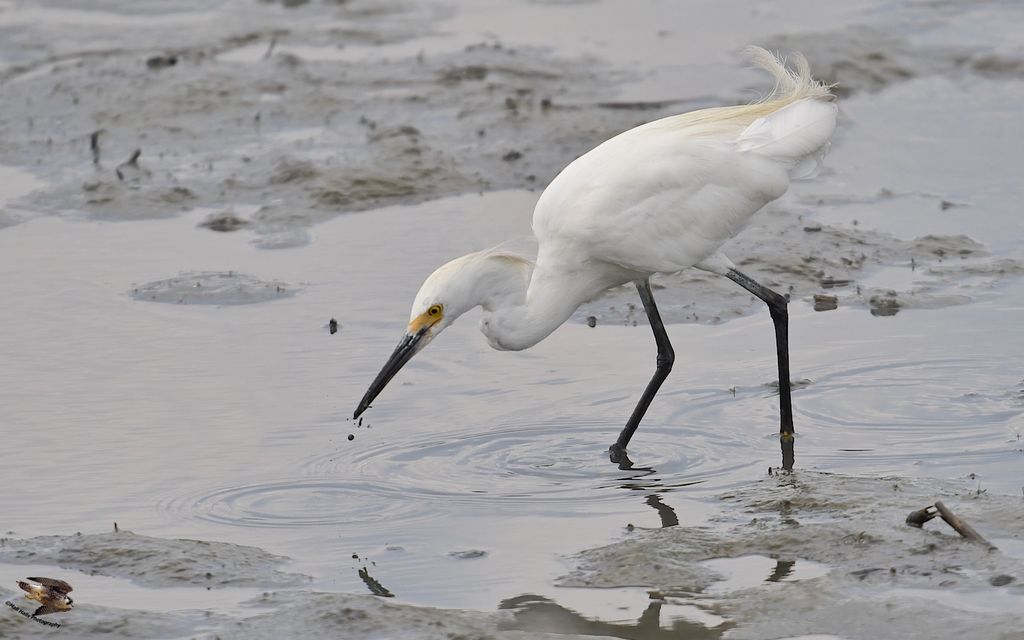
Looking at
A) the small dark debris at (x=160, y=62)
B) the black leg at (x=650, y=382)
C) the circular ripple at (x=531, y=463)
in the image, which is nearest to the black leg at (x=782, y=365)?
the circular ripple at (x=531, y=463)

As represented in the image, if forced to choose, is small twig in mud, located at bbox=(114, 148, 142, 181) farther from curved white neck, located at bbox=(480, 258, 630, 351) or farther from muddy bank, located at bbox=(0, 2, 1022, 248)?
curved white neck, located at bbox=(480, 258, 630, 351)

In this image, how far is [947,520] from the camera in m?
5.06

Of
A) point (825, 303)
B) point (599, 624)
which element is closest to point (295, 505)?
point (599, 624)

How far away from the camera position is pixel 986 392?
689 cm

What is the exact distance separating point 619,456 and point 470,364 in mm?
1309

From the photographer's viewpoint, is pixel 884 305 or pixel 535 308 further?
pixel 884 305

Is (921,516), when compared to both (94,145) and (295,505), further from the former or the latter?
(94,145)

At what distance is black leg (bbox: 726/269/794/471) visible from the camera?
6529mm

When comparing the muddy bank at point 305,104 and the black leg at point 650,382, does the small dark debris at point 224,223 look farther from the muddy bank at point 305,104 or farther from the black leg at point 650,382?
the black leg at point 650,382

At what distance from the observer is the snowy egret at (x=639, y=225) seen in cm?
633

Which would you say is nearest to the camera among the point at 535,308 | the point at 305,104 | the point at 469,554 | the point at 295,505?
the point at 469,554

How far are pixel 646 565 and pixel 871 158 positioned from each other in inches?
239

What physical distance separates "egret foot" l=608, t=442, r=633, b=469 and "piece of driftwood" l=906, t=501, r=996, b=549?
1.38m

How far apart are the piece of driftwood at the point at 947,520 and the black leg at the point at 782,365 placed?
1.00 m
